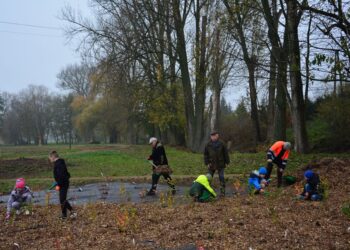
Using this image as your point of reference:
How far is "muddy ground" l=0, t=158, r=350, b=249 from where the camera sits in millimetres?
7906

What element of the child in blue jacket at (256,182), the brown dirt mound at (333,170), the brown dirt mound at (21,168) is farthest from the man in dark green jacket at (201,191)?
the brown dirt mound at (21,168)

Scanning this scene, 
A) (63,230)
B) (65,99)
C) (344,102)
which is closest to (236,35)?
(344,102)

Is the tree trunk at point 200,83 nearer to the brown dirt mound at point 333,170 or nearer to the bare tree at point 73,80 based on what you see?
the brown dirt mound at point 333,170

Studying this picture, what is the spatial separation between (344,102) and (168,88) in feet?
48.3

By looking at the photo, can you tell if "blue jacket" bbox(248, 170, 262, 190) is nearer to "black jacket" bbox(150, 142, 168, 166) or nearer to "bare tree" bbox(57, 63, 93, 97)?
"black jacket" bbox(150, 142, 168, 166)

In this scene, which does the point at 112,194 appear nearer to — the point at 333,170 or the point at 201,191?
the point at 201,191

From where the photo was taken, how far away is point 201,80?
34.5m

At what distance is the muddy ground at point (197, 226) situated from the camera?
791 centimetres

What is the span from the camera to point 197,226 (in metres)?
9.06

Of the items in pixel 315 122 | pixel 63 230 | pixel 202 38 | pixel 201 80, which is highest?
pixel 202 38

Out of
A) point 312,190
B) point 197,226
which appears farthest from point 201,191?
point 197,226

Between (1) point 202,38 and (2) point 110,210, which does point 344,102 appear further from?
(2) point 110,210

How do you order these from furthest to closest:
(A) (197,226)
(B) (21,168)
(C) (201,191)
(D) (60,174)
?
(B) (21,168), (C) (201,191), (D) (60,174), (A) (197,226)

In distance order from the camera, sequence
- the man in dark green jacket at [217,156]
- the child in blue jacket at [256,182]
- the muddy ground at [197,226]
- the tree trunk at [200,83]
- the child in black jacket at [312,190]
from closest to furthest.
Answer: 1. the muddy ground at [197,226]
2. the child in black jacket at [312,190]
3. the child in blue jacket at [256,182]
4. the man in dark green jacket at [217,156]
5. the tree trunk at [200,83]
